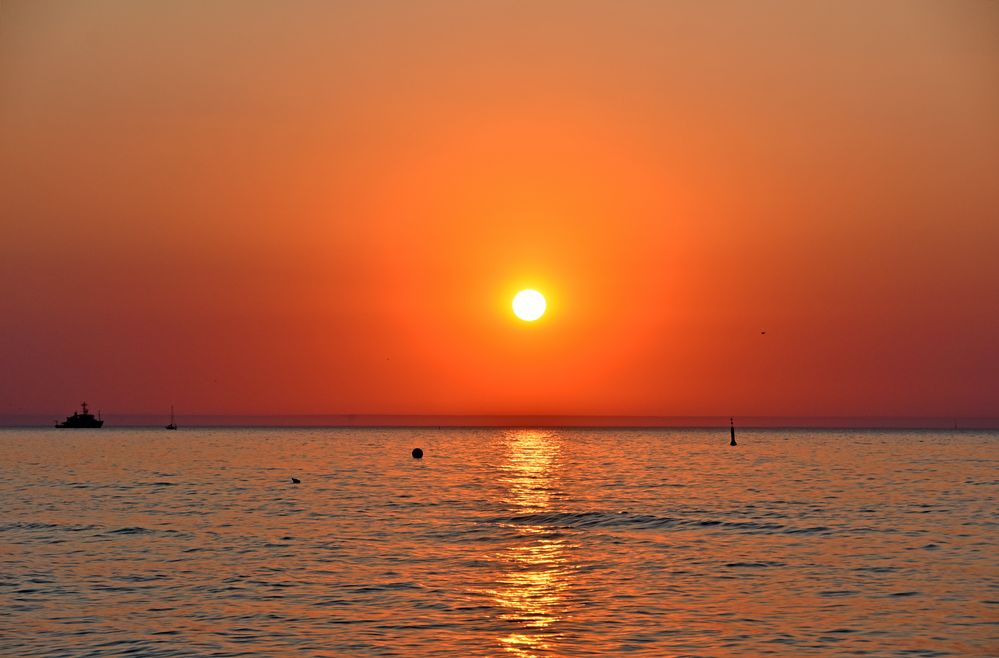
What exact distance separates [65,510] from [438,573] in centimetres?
3489

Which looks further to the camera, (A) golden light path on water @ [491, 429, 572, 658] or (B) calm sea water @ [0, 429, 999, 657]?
(B) calm sea water @ [0, 429, 999, 657]

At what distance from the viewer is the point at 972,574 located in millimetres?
38938

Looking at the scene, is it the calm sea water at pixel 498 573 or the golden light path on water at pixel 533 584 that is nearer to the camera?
the golden light path on water at pixel 533 584

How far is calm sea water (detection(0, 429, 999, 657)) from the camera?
28.3 metres

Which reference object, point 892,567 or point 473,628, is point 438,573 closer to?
point 473,628

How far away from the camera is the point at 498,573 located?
39.9 meters

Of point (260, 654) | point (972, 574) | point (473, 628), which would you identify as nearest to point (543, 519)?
point (972, 574)

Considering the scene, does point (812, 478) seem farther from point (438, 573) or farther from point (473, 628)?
point (473, 628)

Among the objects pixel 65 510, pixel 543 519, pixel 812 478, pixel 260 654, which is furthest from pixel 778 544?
pixel 812 478

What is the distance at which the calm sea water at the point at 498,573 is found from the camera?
28.3m

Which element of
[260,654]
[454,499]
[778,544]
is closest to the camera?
[260,654]

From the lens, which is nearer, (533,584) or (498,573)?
(533,584)

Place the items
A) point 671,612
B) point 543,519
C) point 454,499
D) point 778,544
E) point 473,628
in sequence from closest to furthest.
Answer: point 473,628 → point 671,612 → point 778,544 → point 543,519 → point 454,499

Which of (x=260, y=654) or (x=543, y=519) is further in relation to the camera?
(x=543, y=519)
